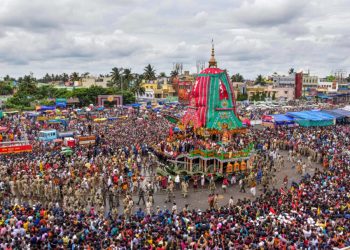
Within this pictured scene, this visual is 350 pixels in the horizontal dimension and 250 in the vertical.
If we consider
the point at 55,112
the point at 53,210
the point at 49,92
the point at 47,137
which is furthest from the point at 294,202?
the point at 49,92

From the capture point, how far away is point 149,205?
1639cm

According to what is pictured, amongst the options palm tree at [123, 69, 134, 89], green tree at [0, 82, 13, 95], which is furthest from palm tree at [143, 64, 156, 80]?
green tree at [0, 82, 13, 95]

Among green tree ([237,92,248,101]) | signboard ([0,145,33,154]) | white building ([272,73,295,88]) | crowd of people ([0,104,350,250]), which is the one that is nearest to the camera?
crowd of people ([0,104,350,250])

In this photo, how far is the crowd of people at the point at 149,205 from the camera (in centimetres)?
1162

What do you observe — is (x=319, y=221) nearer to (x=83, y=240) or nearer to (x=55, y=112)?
(x=83, y=240)

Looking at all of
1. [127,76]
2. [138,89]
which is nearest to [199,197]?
[138,89]

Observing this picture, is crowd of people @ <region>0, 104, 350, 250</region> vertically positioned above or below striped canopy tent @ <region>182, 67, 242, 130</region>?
below

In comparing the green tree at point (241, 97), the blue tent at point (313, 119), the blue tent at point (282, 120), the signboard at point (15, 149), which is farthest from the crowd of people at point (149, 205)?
the green tree at point (241, 97)

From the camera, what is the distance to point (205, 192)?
20797 millimetres

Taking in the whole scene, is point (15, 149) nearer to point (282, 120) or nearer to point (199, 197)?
point (199, 197)

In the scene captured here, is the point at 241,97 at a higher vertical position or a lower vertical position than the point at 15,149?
higher

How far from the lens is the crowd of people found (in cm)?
1162

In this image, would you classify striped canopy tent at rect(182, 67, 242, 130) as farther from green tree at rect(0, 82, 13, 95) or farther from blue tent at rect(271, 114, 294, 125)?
green tree at rect(0, 82, 13, 95)

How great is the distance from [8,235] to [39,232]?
3.43ft
